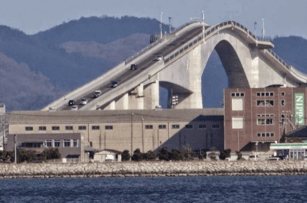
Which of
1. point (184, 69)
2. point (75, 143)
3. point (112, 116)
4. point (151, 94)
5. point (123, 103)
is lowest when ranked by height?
point (75, 143)

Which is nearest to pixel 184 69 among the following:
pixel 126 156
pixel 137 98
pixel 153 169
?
pixel 137 98

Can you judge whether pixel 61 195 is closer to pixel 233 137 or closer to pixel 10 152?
pixel 10 152

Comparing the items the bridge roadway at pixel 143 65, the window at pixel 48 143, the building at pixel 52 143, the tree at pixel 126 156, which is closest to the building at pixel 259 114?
the tree at pixel 126 156

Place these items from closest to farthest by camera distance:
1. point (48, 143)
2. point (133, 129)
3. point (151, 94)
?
point (48, 143) → point (133, 129) → point (151, 94)

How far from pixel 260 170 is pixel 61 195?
29293 millimetres

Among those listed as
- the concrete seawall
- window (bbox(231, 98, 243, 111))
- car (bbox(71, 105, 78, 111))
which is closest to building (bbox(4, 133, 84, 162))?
car (bbox(71, 105, 78, 111))

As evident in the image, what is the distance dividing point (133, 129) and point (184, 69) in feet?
98.3

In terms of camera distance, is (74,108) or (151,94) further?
(151,94)

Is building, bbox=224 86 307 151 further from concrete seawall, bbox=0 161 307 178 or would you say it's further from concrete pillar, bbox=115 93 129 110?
concrete seawall, bbox=0 161 307 178

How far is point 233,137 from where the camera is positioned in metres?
135

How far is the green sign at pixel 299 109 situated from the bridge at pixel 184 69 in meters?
27.1

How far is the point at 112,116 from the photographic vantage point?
460ft

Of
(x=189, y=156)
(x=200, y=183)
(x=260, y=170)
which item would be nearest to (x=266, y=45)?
(x=189, y=156)

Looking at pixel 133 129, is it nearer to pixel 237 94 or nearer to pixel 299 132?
pixel 237 94
